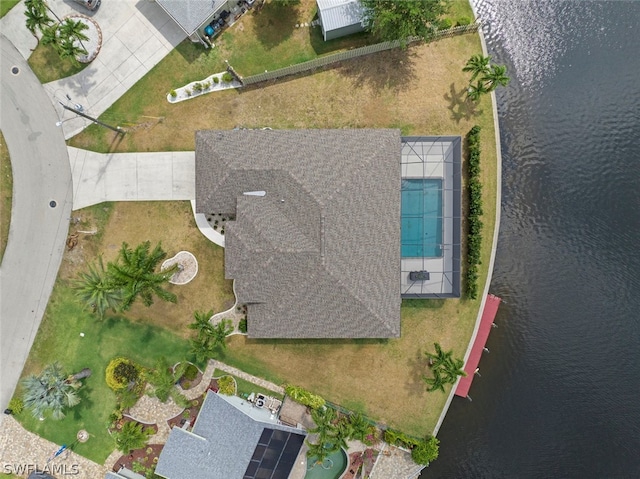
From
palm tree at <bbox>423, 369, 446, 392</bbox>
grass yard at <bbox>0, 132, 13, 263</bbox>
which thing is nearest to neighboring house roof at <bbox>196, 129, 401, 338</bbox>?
palm tree at <bbox>423, 369, 446, 392</bbox>

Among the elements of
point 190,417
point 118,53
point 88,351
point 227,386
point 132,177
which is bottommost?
point 190,417

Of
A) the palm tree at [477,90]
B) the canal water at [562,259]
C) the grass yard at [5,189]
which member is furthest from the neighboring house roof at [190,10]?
the canal water at [562,259]

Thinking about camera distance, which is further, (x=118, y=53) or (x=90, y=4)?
(x=118, y=53)

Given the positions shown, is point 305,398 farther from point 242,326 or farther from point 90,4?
point 90,4

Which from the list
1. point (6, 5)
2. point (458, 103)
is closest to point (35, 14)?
point (6, 5)

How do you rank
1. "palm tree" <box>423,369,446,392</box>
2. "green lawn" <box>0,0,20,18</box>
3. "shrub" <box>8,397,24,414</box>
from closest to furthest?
"palm tree" <box>423,369,446,392</box>, "shrub" <box>8,397,24,414</box>, "green lawn" <box>0,0,20,18</box>

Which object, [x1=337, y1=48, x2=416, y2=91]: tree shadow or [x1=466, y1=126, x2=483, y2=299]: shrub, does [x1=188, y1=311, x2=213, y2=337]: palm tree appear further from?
[x1=337, y1=48, x2=416, y2=91]: tree shadow

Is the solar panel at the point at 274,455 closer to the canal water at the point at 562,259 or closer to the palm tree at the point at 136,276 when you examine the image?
the canal water at the point at 562,259
